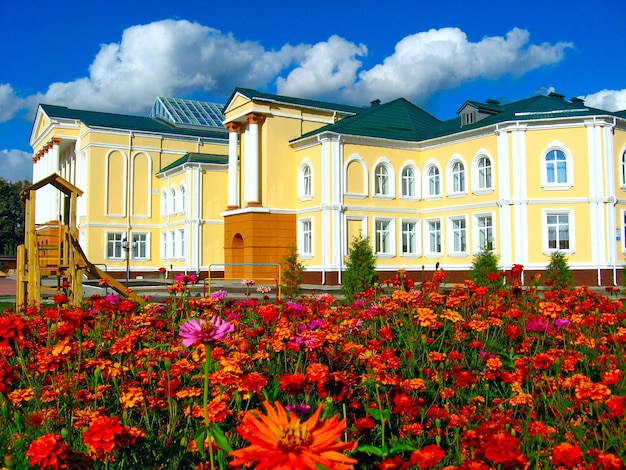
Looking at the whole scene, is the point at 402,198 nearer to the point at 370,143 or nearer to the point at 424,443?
the point at 370,143

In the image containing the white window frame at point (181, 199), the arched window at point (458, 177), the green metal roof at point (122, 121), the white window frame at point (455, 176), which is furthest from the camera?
the green metal roof at point (122, 121)

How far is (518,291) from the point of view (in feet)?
19.7

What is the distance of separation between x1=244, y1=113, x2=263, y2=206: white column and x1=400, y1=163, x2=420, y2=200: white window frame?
23.3ft

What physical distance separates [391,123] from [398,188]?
3.60 m

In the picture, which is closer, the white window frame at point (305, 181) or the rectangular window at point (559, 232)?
the rectangular window at point (559, 232)

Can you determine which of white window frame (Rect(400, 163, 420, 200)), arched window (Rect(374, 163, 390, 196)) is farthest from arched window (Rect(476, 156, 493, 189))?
arched window (Rect(374, 163, 390, 196))

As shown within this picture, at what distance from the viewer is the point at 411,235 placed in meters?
30.2

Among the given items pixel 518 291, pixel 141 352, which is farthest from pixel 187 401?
pixel 518 291

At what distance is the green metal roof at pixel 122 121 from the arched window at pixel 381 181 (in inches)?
677

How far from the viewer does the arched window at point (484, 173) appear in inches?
1079

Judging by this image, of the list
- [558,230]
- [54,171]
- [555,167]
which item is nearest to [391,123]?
[555,167]

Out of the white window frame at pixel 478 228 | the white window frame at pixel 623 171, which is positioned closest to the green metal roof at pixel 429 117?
the white window frame at pixel 623 171

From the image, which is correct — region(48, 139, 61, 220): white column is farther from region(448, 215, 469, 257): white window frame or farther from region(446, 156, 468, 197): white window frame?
region(448, 215, 469, 257): white window frame

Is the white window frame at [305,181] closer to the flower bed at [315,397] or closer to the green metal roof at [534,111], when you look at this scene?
the green metal roof at [534,111]
